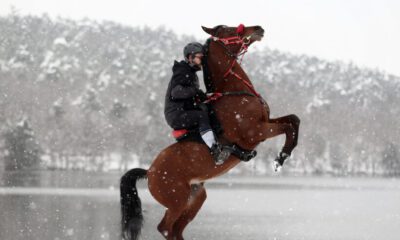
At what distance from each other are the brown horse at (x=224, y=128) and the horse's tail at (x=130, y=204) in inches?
16.0

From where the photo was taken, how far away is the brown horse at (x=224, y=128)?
299 inches

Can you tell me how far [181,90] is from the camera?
767 cm

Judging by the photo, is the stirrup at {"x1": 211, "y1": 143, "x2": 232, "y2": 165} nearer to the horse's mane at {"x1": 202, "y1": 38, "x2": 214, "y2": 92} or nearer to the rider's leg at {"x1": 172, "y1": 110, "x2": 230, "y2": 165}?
the rider's leg at {"x1": 172, "y1": 110, "x2": 230, "y2": 165}

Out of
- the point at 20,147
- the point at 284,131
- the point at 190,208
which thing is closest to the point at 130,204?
the point at 190,208

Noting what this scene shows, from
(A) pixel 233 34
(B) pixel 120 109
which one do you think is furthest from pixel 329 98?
(A) pixel 233 34

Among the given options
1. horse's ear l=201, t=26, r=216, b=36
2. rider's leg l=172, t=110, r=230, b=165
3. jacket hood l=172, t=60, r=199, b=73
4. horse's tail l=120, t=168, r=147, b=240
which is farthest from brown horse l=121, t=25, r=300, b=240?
horse's tail l=120, t=168, r=147, b=240

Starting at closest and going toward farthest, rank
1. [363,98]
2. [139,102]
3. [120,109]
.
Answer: [120,109] < [139,102] < [363,98]

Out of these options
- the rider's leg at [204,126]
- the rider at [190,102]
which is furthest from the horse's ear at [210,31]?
the rider's leg at [204,126]

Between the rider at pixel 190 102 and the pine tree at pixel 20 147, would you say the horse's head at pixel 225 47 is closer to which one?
the rider at pixel 190 102

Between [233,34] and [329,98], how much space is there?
478 feet

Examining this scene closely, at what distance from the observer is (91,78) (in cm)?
15112

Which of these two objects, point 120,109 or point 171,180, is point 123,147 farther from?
point 171,180

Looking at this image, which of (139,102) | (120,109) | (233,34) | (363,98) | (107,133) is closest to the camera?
(233,34)

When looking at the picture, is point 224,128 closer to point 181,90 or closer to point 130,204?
point 181,90
